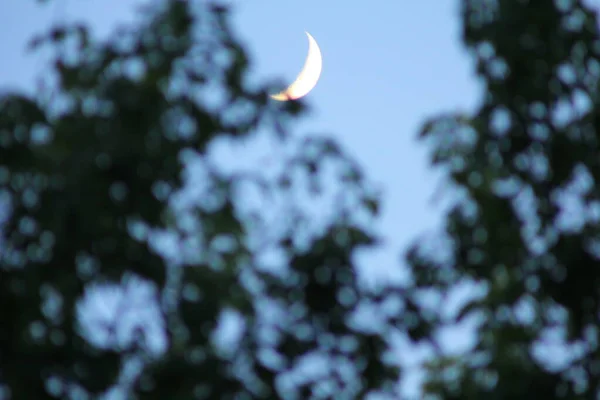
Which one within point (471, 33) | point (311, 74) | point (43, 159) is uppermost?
point (311, 74)

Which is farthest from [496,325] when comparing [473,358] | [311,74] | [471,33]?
[311,74]

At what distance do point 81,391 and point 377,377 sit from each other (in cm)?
187

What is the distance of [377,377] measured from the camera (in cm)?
752

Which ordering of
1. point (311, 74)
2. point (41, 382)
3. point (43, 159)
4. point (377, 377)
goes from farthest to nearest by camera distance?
1. point (311, 74)
2. point (377, 377)
3. point (43, 159)
4. point (41, 382)

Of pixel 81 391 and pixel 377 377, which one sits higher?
pixel 377 377

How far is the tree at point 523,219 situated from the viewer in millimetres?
6984

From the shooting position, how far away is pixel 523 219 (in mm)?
7273

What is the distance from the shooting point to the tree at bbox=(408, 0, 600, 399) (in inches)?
275

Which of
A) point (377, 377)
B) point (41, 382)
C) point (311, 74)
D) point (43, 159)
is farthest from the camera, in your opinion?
point (311, 74)

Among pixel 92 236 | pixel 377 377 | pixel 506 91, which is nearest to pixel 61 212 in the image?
pixel 92 236

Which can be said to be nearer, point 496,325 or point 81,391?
point 81,391

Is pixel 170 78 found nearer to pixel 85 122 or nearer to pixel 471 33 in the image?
pixel 85 122

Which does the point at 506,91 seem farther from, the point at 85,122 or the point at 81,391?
the point at 81,391

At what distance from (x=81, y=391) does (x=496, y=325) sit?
2.40m
